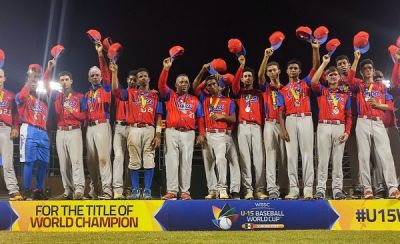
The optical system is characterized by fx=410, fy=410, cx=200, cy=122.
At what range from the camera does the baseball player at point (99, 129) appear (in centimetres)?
606

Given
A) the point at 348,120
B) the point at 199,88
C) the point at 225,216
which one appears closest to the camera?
the point at 225,216

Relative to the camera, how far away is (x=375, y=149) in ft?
19.4

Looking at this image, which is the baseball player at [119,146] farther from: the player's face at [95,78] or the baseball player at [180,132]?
the baseball player at [180,132]

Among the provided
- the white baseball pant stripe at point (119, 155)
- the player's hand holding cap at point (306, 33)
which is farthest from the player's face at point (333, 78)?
the white baseball pant stripe at point (119, 155)

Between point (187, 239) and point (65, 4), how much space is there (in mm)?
12621

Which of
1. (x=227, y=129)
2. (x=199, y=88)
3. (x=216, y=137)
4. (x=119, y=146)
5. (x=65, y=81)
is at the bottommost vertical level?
(x=119, y=146)

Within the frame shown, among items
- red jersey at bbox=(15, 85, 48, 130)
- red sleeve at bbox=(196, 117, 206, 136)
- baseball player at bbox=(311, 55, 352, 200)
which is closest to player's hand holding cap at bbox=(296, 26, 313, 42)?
baseball player at bbox=(311, 55, 352, 200)

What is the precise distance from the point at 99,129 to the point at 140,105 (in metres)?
0.71

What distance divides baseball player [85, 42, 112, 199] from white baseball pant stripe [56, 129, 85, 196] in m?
0.16

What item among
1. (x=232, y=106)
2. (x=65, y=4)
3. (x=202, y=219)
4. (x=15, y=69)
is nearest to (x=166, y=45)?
(x=65, y=4)

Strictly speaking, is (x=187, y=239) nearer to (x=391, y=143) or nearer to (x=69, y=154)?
(x=69, y=154)

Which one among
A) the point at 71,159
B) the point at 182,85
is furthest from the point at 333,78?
the point at 71,159

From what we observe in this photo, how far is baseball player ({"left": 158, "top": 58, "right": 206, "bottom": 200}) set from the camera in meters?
5.98

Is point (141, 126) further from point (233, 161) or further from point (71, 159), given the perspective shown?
point (233, 161)
